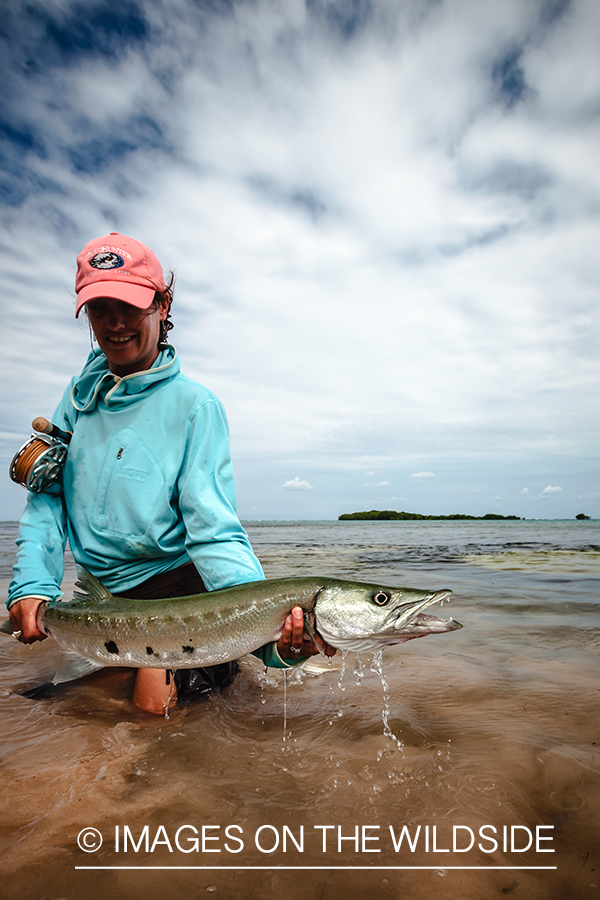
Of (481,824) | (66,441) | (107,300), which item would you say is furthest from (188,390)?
(481,824)

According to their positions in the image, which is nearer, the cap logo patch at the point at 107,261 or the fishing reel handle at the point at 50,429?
the cap logo patch at the point at 107,261

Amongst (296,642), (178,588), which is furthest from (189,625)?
(178,588)

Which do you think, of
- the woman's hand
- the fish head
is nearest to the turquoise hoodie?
the woman's hand

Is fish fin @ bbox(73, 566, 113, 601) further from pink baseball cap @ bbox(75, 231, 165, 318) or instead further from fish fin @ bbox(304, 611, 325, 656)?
pink baseball cap @ bbox(75, 231, 165, 318)

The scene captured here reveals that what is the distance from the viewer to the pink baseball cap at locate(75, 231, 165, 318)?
2887mm

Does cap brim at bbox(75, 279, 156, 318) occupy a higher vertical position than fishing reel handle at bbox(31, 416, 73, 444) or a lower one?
higher

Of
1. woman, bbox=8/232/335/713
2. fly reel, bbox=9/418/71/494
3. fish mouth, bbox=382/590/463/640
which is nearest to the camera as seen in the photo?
fish mouth, bbox=382/590/463/640

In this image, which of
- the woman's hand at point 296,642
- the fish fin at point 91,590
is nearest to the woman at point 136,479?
the fish fin at point 91,590

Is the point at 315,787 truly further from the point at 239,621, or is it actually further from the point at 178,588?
the point at 178,588

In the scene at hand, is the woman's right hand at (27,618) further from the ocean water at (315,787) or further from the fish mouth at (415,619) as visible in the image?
the fish mouth at (415,619)

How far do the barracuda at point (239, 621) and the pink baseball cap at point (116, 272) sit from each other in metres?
1.80

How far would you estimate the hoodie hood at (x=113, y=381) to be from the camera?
336 centimetres

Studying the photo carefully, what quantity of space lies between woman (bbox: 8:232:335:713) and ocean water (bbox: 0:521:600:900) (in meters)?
0.66

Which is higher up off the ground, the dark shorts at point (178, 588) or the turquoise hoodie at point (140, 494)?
the turquoise hoodie at point (140, 494)
